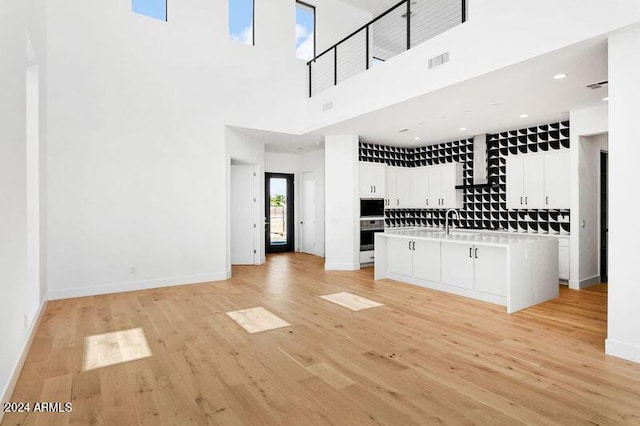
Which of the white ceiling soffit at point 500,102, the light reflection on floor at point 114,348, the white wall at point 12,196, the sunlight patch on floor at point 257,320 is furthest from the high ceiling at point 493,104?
the light reflection on floor at point 114,348

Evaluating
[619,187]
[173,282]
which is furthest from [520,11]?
[173,282]

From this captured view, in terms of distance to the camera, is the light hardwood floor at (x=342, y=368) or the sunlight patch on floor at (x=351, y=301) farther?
the sunlight patch on floor at (x=351, y=301)

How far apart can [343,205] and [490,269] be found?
337 cm

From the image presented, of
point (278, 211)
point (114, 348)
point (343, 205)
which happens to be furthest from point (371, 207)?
point (114, 348)

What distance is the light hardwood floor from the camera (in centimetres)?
229

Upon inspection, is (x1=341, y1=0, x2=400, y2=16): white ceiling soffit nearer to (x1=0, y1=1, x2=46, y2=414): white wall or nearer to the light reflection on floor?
(x1=0, y1=1, x2=46, y2=414): white wall

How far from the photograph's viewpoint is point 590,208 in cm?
593

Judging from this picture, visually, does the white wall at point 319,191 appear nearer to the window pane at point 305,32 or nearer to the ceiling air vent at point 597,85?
the window pane at point 305,32

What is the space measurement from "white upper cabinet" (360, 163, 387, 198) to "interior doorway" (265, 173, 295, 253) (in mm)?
3016

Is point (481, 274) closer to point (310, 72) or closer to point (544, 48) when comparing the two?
point (544, 48)

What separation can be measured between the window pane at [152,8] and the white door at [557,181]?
7069mm

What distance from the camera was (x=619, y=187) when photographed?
10.1 feet

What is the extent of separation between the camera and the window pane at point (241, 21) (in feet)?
22.7

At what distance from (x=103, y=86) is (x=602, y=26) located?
6.26 meters
